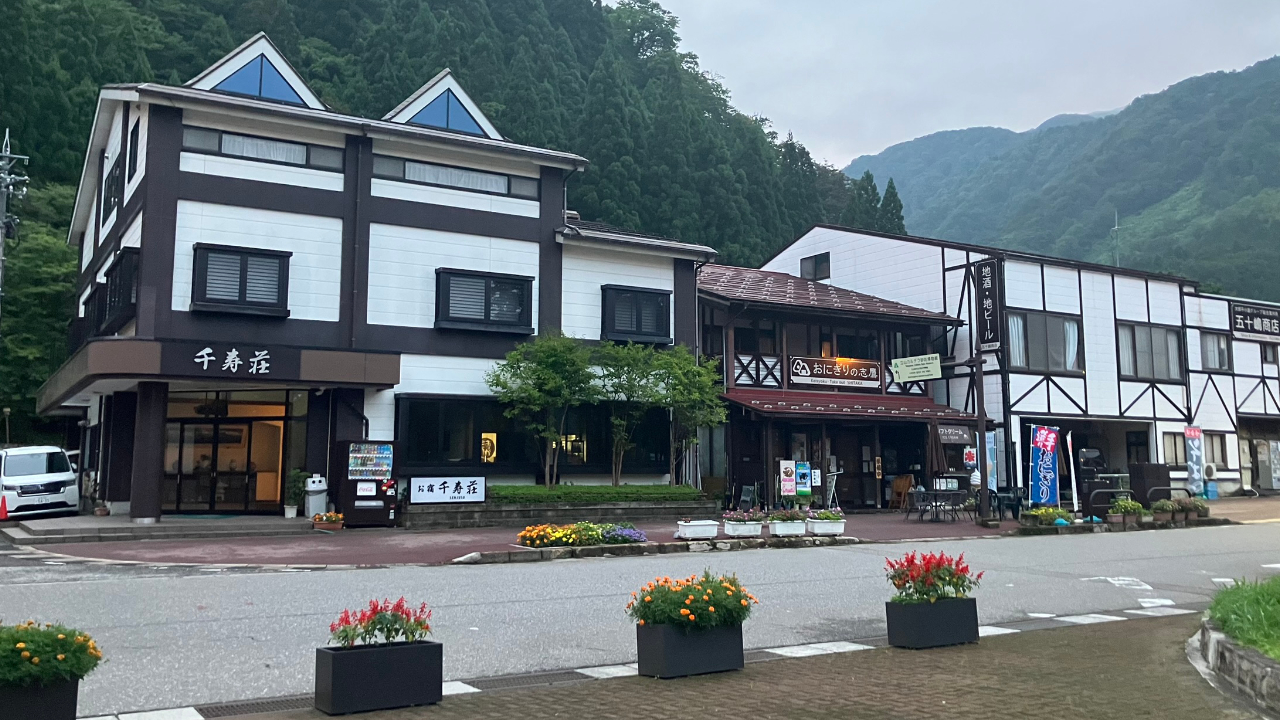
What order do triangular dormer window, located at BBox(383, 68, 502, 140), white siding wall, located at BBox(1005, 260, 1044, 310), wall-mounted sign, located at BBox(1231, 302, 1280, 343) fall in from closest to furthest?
triangular dormer window, located at BBox(383, 68, 502, 140) → white siding wall, located at BBox(1005, 260, 1044, 310) → wall-mounted sign, located at BBox(1231, 302, 1280, 343)

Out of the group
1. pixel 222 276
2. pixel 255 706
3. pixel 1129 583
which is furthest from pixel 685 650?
pixel 222 276

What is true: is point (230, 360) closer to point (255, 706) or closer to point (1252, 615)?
point (255, 706)

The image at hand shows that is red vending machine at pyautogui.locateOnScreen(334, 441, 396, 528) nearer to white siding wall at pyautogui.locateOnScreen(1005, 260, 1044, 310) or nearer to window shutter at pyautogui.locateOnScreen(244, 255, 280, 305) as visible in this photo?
window shutter at pyautogui.locateOnScreen(244, 255, 280, 305)

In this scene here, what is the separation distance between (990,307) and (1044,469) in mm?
6748

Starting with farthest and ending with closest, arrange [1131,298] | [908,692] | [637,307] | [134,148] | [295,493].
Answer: [1131,298], [637,307], [134,148], [295,493], [908,692]

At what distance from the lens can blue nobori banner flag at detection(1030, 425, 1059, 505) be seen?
2445 centimetres

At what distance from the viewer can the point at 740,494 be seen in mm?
27688

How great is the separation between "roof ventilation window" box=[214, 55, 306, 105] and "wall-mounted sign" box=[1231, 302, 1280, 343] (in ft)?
102

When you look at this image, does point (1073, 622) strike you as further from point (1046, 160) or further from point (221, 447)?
point (1046, 160)

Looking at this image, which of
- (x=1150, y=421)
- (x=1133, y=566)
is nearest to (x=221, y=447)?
(x=1133, y=566)

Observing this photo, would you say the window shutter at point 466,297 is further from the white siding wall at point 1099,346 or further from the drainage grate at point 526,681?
the white siding wall at point 1099,346

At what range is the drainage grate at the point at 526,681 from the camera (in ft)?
23.2

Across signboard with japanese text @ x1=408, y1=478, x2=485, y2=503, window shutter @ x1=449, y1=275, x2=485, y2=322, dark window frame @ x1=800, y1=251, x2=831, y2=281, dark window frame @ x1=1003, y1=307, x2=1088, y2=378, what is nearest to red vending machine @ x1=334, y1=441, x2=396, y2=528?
signboard with japanese text @ x1=408, y1=478, x2=485, y2=503

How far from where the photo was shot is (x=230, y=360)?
20156mm
